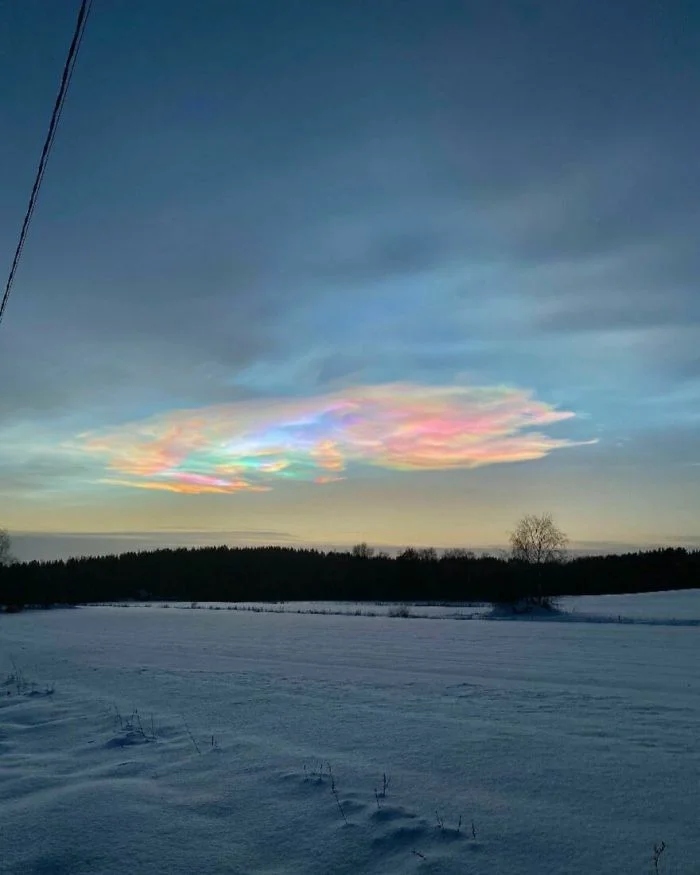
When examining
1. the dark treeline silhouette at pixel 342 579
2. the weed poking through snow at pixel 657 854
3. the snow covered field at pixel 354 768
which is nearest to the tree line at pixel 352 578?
the dark treeline silhouette at pixel 342 579

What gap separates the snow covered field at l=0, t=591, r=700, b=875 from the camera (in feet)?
19.2

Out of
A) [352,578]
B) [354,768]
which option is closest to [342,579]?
[352,578]

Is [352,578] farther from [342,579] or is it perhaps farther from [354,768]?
[354,768]

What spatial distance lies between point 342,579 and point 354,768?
9457 cm

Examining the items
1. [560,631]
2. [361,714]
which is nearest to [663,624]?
[560,631]

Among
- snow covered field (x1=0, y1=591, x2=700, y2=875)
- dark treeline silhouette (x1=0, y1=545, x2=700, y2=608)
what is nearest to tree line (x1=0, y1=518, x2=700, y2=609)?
dark treeline silhouette (x1=0, y1=545, x2=700, y2=608)

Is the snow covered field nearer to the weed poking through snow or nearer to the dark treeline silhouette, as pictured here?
the weed poking through snow

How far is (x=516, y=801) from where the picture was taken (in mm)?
6777

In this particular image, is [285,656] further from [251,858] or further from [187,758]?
[251,858]

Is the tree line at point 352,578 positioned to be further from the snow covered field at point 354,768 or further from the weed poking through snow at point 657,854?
the weed poking through snow at point 657,854

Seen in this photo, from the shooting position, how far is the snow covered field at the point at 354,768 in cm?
587

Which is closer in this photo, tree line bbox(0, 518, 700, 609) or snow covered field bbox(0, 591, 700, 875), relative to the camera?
snow covered field bbox(0, 591, 700, 875)

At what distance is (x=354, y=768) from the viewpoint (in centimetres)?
813

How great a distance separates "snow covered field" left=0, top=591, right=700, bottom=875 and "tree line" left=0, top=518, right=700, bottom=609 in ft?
212
